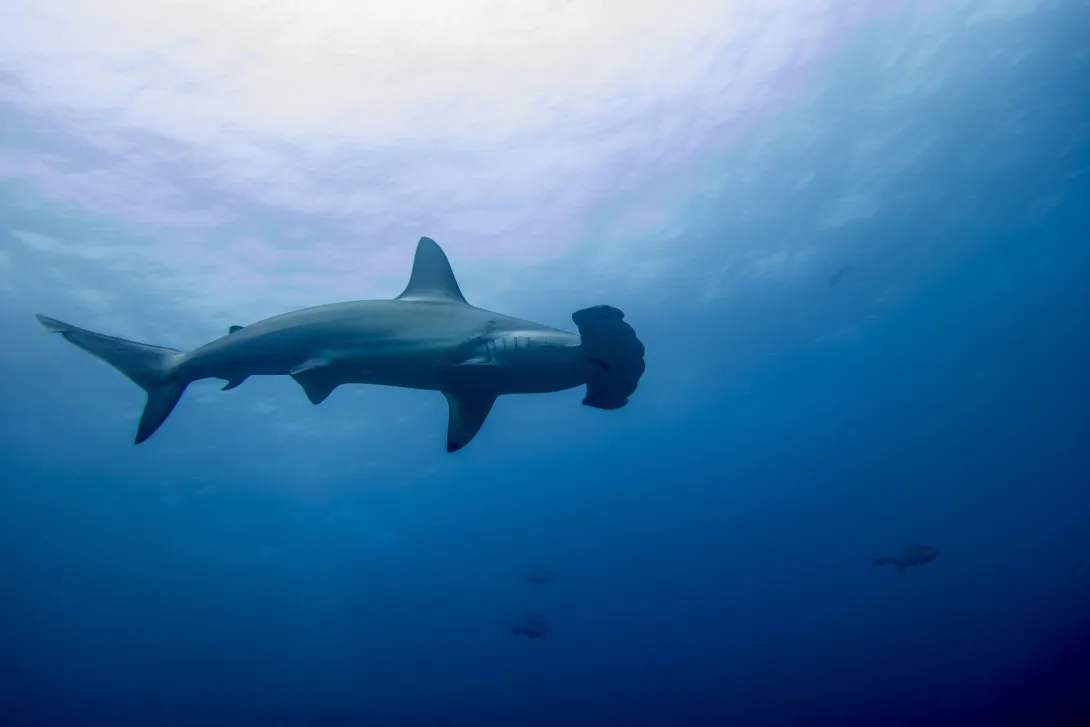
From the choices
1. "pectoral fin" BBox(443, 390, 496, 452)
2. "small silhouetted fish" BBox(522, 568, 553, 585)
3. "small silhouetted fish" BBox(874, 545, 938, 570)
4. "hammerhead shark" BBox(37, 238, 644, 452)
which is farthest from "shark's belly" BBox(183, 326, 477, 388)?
"small silhouetted fish" BBox(522, 568, 553, 585)

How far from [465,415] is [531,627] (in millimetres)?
17658

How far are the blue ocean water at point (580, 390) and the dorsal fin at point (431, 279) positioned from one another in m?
8.35

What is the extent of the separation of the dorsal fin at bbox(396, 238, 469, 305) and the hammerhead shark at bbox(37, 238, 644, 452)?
4 cm

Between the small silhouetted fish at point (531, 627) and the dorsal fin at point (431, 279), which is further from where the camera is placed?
the small silhouetted fish at point (531, 627)

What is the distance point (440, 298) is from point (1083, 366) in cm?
4480

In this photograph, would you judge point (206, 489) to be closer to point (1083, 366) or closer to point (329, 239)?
point (329, 239)

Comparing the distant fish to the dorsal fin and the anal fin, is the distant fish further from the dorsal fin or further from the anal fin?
the anal fin

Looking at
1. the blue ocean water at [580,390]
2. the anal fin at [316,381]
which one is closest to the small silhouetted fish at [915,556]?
the blue ocean water at [580,390]

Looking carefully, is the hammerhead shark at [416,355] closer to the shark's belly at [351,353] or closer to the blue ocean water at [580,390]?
the shark's belly at [351,353]

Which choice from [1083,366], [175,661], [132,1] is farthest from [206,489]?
[1083,366]

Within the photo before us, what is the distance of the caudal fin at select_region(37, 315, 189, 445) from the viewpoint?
427 centimetres

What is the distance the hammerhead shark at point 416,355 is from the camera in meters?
3.64

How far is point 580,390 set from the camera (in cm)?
A: 2120

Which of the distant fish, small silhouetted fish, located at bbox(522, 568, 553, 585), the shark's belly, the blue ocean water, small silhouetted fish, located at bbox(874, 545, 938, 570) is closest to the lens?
the shark's belly
